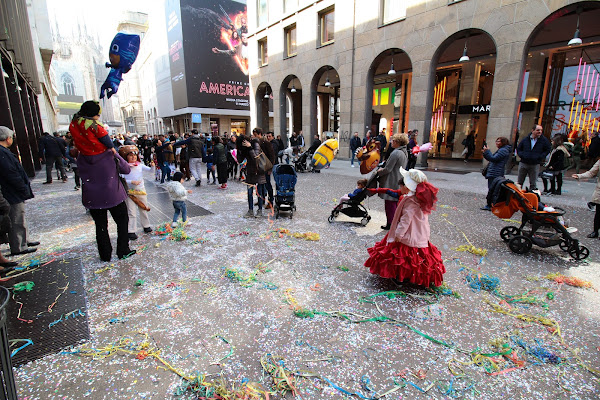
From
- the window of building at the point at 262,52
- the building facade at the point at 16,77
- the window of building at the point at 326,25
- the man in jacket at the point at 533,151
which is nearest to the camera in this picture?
the man in jacket at the point at 533,151

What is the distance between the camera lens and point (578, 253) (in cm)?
430

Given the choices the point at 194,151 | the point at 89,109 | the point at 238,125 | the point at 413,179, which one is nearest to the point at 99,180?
the point at 89,109

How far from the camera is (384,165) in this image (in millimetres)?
5422

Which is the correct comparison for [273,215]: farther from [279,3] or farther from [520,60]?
[279,3]

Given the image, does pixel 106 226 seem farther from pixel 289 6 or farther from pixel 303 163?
pixel 289 6

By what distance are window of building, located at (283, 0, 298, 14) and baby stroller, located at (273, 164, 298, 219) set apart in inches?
708

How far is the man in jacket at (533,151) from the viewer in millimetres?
7548

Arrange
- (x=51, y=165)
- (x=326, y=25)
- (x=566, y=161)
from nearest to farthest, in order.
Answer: (x=566, y=161), (x=51, y=165), (x=326, y=25)

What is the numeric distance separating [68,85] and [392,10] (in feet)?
296

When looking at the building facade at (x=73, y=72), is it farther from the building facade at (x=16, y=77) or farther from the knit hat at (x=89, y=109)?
the knit hat at (x=89, y=109)

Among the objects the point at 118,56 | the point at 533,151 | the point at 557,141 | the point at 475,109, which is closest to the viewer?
the point at 118,56

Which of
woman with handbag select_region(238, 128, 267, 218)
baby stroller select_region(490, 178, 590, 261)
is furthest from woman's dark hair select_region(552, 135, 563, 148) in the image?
woman with handbag select_region(238, 128, 267, 218)

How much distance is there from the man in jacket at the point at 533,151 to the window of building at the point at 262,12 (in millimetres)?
21312

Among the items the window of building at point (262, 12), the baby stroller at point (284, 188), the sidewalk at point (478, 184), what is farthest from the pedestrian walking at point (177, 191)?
the window of building at point (262, 12)
